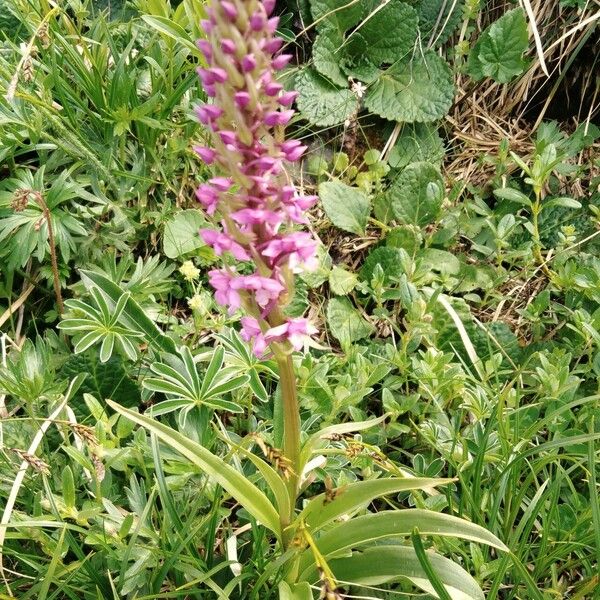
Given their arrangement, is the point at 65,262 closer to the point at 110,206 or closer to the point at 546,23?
the point at 110,206

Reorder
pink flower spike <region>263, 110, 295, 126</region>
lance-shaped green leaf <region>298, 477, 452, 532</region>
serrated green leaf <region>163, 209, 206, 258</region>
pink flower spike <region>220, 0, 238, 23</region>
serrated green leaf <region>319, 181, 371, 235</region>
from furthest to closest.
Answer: serrated green leaf <region>319, 181, 371, 235</region>
serrated green leaf <region>163, 209, 206, 258</region>
lance-shaped green leaf <region>298, 477, 452, 532</region>
pink flower spike <region>263, 110, 295, 126</region>
pink flower spike <region>220, 0, 238, 23</region>

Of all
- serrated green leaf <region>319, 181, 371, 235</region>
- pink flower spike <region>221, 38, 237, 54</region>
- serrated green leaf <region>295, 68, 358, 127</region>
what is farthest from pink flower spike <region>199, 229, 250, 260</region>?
serrated green leaf <region>295, 68, 358, 127</region>

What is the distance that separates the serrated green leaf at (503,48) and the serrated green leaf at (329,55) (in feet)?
2.33

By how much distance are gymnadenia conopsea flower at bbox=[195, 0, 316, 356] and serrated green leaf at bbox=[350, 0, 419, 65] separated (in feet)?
7.55

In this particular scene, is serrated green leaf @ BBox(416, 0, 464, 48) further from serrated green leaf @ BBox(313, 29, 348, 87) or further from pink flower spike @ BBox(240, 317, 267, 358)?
pink flower spike @ BBox(240, 317, 267, 358)

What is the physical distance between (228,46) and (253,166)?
0.22 m

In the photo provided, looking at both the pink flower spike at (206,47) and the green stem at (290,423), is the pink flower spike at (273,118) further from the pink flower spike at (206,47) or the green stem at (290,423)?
the green stem at (290,423)

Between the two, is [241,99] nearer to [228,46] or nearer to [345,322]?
[228,46]

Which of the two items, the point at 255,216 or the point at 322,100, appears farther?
the point at 322,100

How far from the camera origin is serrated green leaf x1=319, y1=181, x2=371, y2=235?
316 centimetres

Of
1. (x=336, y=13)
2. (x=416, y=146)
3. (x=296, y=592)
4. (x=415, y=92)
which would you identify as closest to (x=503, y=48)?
(x=415, y=92)

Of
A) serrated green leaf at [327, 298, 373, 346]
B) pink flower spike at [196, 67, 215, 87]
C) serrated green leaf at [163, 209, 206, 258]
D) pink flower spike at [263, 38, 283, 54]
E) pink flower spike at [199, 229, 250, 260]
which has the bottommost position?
serrated green leaf at [327, 298, 373, 346]

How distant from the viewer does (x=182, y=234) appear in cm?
284

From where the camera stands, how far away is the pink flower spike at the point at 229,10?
114 cm
